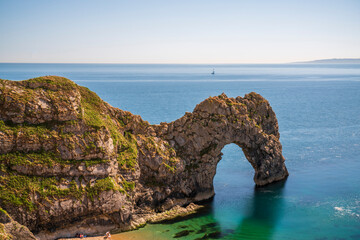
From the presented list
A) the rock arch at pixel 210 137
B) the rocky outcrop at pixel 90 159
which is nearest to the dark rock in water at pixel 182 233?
the rocky outcrop at pixel 90 159

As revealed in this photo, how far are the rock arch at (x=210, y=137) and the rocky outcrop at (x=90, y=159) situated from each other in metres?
0.15

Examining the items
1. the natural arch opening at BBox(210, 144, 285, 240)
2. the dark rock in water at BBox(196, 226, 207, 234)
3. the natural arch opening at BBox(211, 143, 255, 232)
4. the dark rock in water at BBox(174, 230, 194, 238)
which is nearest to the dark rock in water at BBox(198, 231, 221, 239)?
the natural arch opening at BBox(210, 144, 285, 240)

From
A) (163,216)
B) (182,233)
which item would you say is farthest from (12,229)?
(163,216)

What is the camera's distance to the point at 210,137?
176ft

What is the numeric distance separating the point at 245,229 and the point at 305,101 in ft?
407

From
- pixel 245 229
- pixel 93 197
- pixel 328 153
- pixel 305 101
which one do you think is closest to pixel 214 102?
pixel 245 229

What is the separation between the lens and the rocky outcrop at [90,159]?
130 ft

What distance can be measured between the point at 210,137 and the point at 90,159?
18.4 metres

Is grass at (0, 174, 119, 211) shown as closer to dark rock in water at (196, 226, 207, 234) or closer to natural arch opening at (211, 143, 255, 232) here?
dark rock in water at (196, 226, 207, 234)

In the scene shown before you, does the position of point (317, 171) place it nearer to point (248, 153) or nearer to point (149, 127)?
point (248, 153)

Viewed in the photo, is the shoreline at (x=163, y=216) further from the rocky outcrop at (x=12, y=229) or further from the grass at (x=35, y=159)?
the grass at (x=35, y=159)

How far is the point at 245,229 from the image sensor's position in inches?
1807

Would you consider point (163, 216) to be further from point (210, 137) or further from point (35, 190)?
point (35, 190)

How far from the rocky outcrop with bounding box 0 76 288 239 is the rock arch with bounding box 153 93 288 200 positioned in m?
0.15
